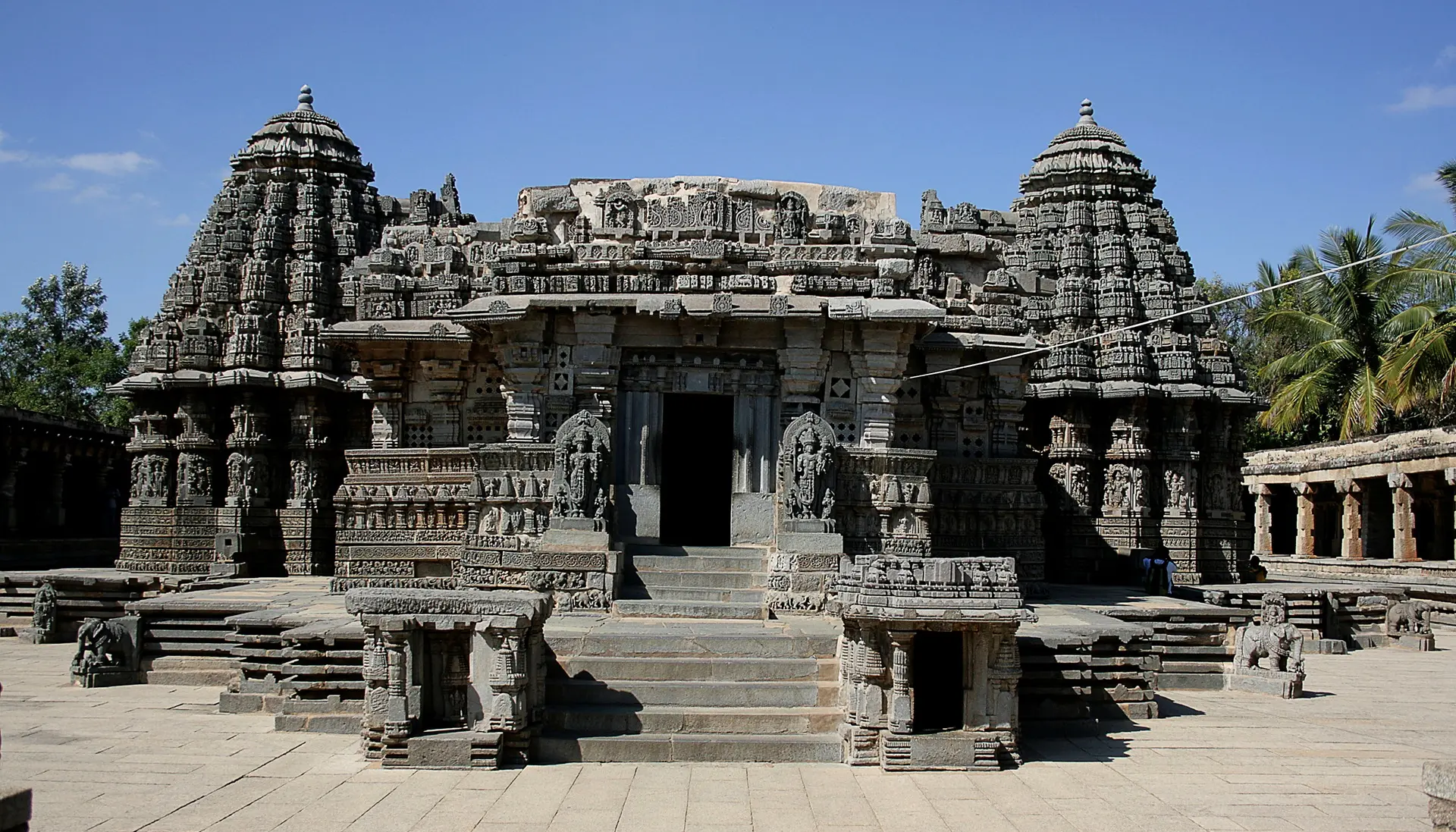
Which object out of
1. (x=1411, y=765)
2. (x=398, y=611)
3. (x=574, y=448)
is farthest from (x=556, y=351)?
(x=1411, y=765)

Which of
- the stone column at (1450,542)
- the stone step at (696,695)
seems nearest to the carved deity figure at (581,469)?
the stone step at (696,695)

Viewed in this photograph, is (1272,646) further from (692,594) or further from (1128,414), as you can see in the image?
(1128,414)

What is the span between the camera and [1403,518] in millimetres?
25219

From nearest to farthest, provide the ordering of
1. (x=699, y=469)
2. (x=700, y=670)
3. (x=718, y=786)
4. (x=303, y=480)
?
1. (x=718, y=786)
2. (x=700, y=670)
3. (x=699, y=469)
4. (x=303, y=480)

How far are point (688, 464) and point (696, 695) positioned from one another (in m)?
7.68

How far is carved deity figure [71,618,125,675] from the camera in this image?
12023 millimetres

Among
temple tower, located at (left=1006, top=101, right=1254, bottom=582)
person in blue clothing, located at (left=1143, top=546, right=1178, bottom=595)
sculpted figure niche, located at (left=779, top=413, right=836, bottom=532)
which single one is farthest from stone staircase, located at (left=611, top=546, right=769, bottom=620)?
temple tower, located at (left=1006, top=101, right=1254, bottom=582)

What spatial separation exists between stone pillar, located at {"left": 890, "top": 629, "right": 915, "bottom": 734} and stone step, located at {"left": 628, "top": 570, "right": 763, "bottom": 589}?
3.51 m

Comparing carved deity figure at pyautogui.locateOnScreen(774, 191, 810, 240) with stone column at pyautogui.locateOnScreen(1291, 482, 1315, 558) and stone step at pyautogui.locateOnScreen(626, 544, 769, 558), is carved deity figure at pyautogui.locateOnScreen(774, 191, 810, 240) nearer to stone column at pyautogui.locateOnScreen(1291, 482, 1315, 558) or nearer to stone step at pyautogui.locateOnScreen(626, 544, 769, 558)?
stone step at pyautogui.locateOnScreen(626, 544, 769, 558)

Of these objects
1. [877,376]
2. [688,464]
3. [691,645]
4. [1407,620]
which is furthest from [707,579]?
[1407,620]

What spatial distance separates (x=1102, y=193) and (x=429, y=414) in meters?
13.6

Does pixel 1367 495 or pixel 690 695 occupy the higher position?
pixel 1367 495

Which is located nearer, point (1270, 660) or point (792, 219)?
point (1270, 660)

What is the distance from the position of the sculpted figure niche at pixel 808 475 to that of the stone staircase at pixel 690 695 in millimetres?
1797
